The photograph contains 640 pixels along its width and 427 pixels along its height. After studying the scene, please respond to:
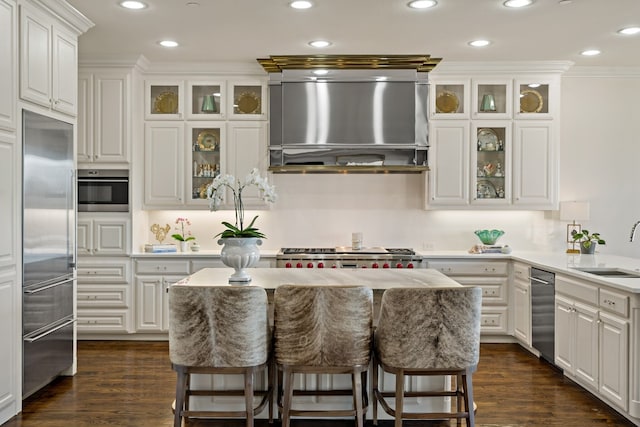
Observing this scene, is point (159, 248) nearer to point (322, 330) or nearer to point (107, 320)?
point (107, 320)

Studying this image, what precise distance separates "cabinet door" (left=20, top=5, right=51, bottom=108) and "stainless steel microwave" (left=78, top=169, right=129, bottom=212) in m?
1.73

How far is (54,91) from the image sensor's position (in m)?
4.25

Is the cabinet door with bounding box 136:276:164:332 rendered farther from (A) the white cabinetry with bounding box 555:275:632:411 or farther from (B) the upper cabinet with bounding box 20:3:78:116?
(A) the white cabinetry with bounding box 555:275:632:411

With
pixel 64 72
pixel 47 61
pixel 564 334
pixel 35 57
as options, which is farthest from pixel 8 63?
pixel 564 334

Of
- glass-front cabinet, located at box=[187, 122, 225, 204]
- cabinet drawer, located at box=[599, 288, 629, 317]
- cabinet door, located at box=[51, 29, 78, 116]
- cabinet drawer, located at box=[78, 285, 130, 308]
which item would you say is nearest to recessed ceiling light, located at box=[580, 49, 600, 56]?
cabinet drawer, located at box=[599, 288, 629, 317]

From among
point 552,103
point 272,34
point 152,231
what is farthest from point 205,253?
point 552,103

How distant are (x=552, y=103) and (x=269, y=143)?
9.19ft

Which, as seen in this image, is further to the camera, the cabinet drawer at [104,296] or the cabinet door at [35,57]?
the cabinet drawer at [104,296]

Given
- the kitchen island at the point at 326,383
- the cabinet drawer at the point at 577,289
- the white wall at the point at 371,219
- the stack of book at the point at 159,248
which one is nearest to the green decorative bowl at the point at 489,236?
the white wall at the point at 371,219

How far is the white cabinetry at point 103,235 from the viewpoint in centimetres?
582

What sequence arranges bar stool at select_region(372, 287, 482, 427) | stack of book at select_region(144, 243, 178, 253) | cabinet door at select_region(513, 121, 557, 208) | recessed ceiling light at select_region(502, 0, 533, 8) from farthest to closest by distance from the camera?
cabinet door at select_region(513, 121, 557, 208) < stack of book at select_region(144, 243, 178, 253) < recessed ceiling light at select_region(502, 0, 533, 8) < bar stool at select_region(372, 287, 482, 427)

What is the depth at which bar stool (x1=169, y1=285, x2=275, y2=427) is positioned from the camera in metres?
3.07

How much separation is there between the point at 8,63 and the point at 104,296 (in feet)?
9.05

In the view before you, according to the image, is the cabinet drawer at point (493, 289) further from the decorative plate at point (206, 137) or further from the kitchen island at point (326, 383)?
the decorative plate at point (206, 137)
